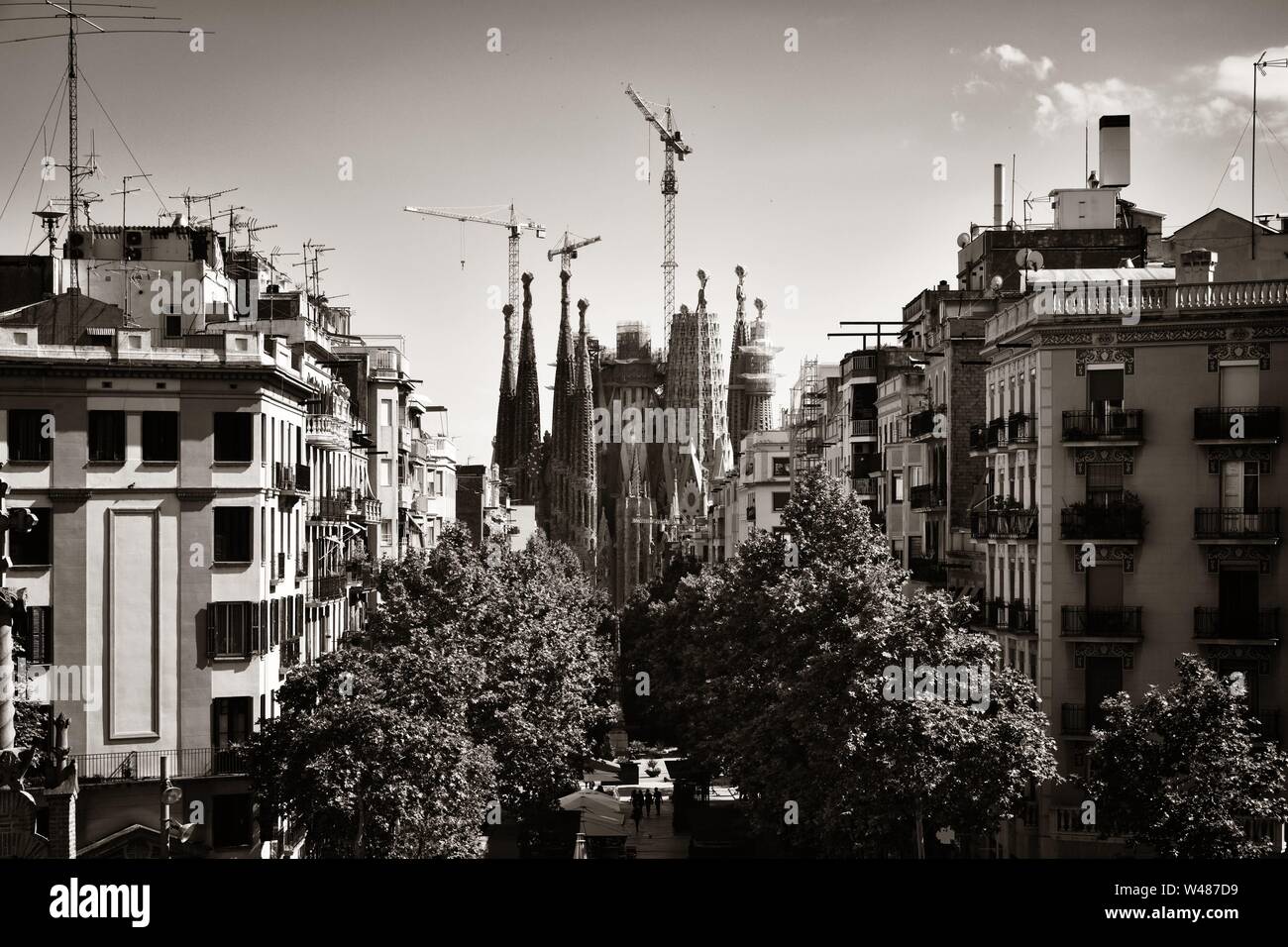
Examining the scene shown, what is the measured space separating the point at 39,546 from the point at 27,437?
2739mm

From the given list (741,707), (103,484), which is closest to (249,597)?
(103,484)

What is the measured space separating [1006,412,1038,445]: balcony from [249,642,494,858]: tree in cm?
1821

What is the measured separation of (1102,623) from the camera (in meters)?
45.6

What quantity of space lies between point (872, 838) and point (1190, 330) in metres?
16.8

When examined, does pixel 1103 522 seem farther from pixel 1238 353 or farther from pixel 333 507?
pixel 333 507

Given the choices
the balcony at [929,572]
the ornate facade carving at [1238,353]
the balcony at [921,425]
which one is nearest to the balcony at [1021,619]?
the ornate facade carving at [1238,353]

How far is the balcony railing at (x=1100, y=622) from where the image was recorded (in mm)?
45250

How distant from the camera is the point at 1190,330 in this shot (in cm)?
4506

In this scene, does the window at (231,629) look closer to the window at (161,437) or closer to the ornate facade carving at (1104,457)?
the window at (161,437)

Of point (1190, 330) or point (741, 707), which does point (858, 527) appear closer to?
point (741, 707)

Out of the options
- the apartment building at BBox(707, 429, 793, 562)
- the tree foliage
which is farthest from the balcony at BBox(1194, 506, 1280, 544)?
the apartment building at BBox(707, 429, 793, 562)

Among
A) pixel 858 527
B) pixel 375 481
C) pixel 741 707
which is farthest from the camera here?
pixel 375 481

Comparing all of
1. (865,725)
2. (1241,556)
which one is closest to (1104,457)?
(1241,556)

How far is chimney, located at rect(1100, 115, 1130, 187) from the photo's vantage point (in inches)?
Result: 2159
